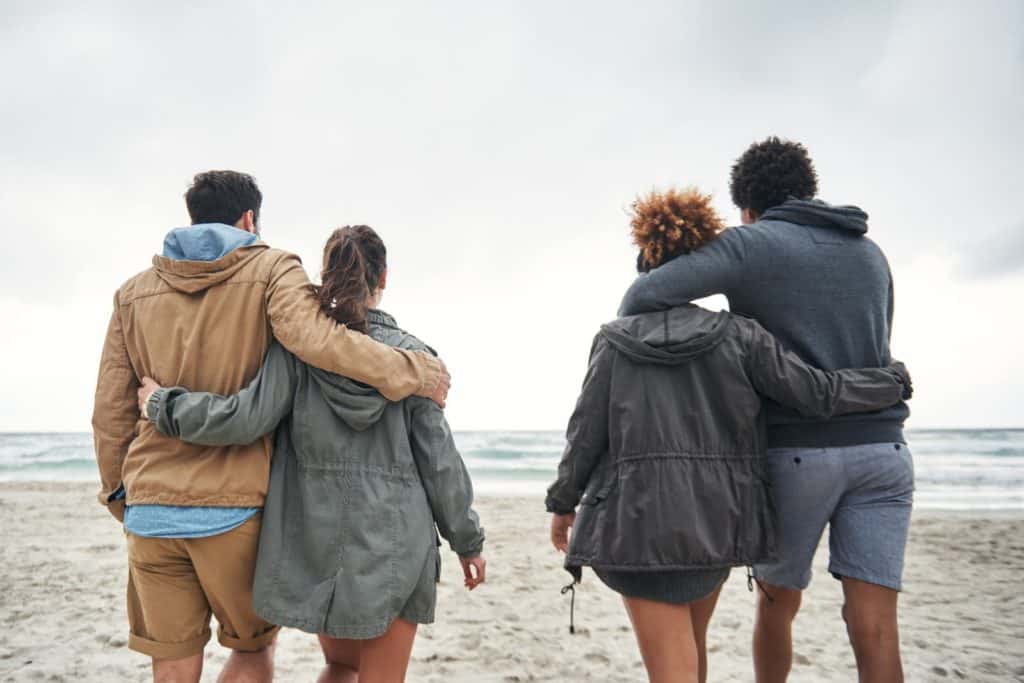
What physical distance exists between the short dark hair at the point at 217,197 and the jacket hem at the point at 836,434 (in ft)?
6.30

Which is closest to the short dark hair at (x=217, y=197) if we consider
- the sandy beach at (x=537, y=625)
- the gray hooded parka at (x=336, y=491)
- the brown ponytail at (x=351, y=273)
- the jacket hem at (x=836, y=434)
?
the brown ponytail at (x=351, y=273)

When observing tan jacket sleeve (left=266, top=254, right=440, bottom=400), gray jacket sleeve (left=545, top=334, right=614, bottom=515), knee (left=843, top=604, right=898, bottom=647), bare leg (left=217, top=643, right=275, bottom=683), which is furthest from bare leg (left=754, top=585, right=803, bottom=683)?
Answer: bare leg (left=217, top=643, right=275, bottom=683)

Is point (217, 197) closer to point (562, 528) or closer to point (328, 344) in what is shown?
point (328, 344)

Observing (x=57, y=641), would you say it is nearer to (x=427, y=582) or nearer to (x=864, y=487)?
(x=427, y=582)

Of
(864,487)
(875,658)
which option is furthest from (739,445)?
(875,658)

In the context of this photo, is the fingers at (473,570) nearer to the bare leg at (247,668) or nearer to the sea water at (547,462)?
the bare leg at (247,668)

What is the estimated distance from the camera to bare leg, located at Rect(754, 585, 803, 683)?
2402 millimetres

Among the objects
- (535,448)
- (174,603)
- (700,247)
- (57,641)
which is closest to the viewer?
(174,603)

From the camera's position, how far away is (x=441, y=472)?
85.3 inches

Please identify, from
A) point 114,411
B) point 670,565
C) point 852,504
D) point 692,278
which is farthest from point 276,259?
point 852,504

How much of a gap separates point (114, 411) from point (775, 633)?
7.63 feet

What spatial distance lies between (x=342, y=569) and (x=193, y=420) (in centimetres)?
60

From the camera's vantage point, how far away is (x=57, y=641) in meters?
4.11

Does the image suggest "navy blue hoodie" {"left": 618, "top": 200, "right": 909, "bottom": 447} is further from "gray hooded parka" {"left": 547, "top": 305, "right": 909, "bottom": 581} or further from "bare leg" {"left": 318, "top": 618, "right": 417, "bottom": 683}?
"bare leg" {"left": 318, "top": 618, "right": 417, "bottom": 683}
